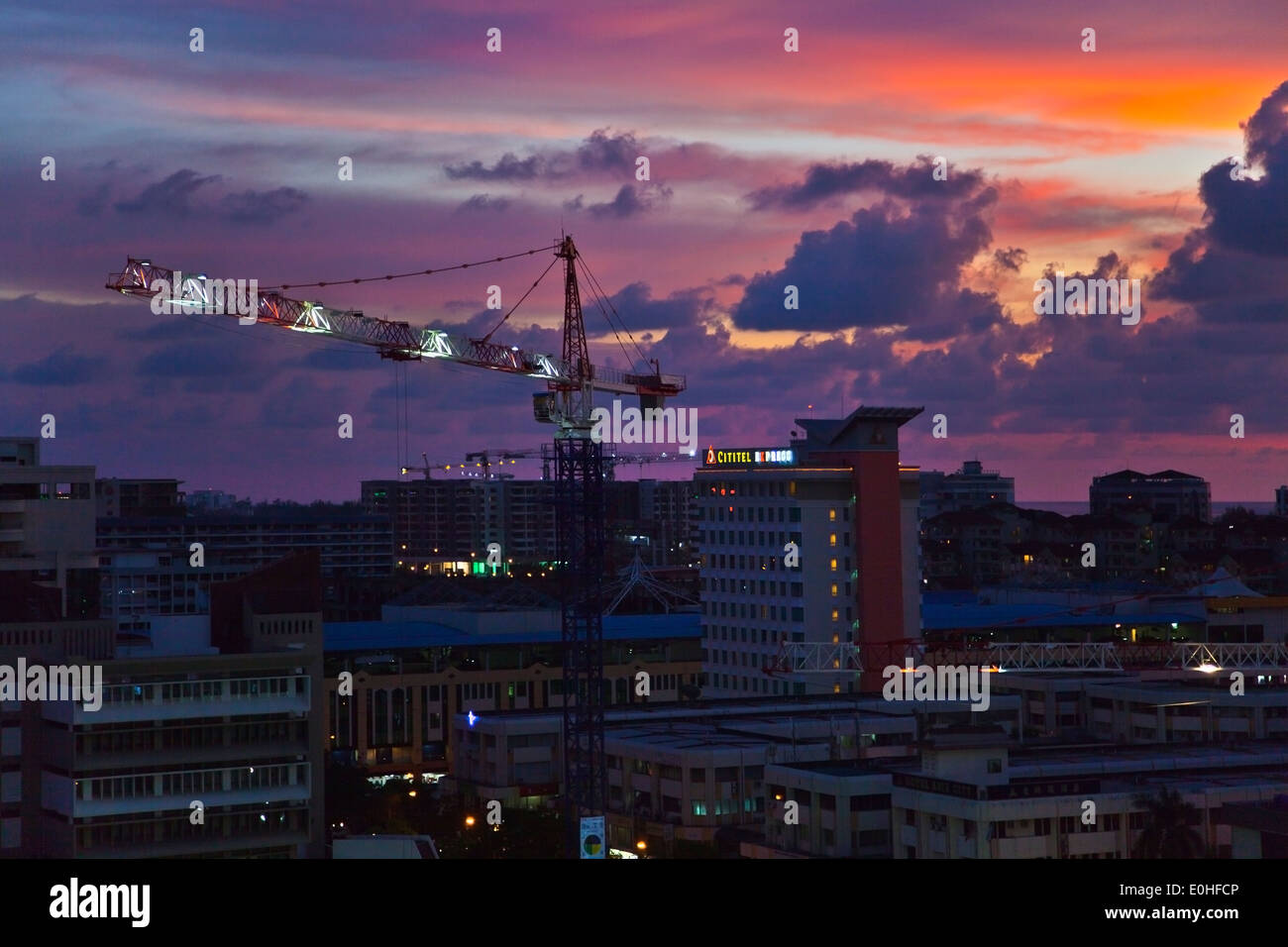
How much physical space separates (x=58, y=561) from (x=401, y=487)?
11418 centimetres

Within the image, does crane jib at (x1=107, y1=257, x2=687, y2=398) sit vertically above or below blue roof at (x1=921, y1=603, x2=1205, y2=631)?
above

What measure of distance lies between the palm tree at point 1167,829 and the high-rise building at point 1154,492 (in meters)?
117

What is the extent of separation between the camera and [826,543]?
52.6m

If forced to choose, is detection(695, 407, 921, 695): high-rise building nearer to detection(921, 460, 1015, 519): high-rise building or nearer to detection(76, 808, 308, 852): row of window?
detection(76, 808, 308, 852): row of window

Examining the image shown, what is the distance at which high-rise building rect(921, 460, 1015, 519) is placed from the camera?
154500 mm

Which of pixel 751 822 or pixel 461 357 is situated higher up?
pixel 461 357

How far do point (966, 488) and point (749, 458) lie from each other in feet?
364

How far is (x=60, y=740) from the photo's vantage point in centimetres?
2956

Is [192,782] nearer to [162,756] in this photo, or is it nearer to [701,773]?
[162,756]

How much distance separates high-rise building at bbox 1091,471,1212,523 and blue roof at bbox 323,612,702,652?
8863 centimetres

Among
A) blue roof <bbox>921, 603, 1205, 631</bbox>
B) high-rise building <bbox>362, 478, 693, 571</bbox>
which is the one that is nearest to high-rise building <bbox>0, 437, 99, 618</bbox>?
blue roof <bbox>921, 603, 1205, 631</bbox>
